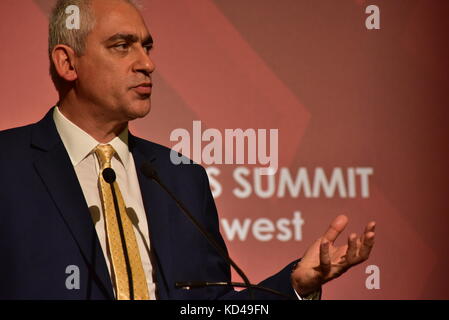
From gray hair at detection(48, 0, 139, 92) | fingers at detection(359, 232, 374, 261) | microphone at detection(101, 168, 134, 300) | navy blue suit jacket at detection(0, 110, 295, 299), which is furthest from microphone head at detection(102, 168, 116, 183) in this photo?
fingers at detection(359, 232, 374, 261)

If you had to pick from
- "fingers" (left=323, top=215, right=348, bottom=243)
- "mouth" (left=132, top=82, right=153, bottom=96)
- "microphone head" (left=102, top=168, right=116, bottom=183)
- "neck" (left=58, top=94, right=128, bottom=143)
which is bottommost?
"fingers" (left=323, top=215, right=348, bottom=243)

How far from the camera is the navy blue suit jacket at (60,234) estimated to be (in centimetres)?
196

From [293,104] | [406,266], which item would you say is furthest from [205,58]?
[406,266]

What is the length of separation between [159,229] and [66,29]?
73 cm

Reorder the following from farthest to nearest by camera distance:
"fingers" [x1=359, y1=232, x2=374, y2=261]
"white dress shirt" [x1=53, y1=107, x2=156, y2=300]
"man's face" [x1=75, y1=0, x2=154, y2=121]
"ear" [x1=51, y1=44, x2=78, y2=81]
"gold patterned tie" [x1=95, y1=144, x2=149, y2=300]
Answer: "ear" [x1=51, y1=44, x2=78, y2=81] → "man's face" [x1=75, y1=0, x2=154, y2=121] → "white dress shirt" [x1=53, y1=107, x2=156, y2=300] → "gold patterned tie" [x1=95, y1=144, x2=149, y2=300] → "fingers" [x1=359, y1=232, x2=374, y2=261]

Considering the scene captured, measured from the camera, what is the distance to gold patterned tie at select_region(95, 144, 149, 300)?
1.95m

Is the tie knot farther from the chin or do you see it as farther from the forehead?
the forehead

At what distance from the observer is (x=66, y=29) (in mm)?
2283

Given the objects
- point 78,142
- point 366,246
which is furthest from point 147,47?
point 366,246

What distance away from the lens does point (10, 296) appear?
1.94 m

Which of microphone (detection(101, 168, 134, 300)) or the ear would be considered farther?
the ear

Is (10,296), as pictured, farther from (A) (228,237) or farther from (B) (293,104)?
(B) (293,104)

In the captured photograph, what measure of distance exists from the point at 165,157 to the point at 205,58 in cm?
43

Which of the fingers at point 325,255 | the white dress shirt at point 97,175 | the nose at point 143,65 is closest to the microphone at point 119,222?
the white dress shirt at point 97,175
